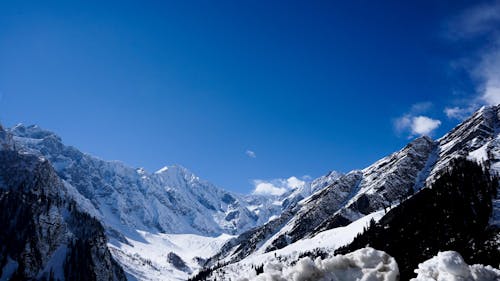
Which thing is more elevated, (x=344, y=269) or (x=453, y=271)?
(x=344, y=269)

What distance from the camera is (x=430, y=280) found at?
21.7m

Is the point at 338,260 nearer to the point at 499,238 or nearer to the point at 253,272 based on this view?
the point at 253,272

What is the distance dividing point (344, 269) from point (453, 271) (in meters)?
5.51

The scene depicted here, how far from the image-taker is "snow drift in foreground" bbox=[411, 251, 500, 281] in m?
21.1

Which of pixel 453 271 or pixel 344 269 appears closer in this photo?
pixel 453 271

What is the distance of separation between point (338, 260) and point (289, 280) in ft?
9.99

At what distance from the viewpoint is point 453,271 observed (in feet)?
69.2

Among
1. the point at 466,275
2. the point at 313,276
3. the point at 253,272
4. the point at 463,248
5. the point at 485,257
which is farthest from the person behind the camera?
the point at 463,248

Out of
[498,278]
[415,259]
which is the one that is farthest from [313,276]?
[415,259]

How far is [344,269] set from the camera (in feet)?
80.9

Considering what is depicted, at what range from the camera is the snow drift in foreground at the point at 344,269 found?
2341cm

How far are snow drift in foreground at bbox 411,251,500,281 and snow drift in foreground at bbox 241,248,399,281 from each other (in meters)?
1.79

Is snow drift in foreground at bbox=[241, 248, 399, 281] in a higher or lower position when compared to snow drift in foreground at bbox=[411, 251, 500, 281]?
higher

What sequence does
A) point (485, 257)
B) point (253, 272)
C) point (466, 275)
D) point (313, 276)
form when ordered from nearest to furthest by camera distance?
point (466, 275) < point (313, 276) < point (253, 272) < point (485, 257)
